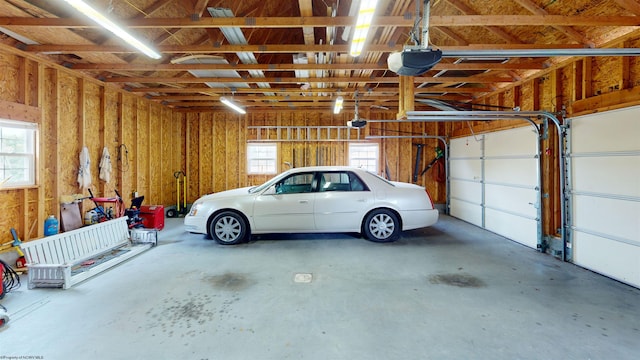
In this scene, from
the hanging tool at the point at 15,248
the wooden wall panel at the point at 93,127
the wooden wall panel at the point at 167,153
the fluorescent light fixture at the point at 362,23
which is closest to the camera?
the fluorescent light fixture at the point at 362,23

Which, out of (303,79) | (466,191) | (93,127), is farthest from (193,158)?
(466,191)

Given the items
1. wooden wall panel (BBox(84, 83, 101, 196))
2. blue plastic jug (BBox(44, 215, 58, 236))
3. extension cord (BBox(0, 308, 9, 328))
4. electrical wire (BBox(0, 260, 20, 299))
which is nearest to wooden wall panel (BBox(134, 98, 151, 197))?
wooden wall panel (BBox(84, 83, 101, 196))

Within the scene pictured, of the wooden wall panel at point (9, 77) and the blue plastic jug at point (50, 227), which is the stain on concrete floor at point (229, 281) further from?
the wooden wall panel at point (9, 77)

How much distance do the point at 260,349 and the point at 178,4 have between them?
5104mm

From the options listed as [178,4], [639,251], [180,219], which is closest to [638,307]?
[639,251]

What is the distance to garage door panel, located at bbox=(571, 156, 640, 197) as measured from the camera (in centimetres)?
326

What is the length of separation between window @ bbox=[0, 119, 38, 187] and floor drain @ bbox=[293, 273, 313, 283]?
4321 millimetres

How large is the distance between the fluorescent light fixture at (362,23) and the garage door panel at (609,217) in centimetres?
385

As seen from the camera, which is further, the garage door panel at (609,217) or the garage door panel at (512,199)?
the garage door panel at (512,199)

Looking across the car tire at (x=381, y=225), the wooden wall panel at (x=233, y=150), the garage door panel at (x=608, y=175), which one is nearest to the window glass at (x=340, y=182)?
the car tire at (x=381, y=225)

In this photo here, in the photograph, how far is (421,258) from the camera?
415 cm

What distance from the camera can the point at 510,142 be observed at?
5.34m

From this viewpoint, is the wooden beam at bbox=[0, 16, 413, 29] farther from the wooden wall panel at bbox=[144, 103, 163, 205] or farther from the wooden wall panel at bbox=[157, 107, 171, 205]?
the wooden wall panel at bbox=[157, 107, 171, 205]

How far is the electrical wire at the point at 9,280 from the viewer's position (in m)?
3.10
